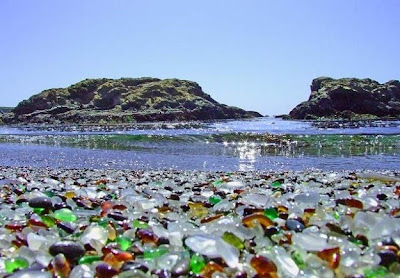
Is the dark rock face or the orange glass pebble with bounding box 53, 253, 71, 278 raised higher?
the dark rock face

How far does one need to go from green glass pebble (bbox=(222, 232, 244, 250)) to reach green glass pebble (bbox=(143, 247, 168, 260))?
32 cm

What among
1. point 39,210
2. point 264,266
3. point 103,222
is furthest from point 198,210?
point 264,266

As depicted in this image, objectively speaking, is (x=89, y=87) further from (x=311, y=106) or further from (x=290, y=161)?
(x=290, y=161)

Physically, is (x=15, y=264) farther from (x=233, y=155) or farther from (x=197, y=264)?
(x=233, y=155)

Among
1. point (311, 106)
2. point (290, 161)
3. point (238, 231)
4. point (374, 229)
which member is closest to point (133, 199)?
point (238, 231)

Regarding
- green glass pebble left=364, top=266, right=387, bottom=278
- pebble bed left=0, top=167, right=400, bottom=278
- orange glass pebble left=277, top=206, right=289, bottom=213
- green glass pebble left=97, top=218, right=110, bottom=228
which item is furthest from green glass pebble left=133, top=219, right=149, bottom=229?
green glass pebble left=364, top=266, right=387, bottom=278

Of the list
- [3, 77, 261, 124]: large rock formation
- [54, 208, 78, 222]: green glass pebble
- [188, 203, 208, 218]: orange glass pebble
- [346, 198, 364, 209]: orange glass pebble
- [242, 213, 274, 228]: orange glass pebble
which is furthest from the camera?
[3, 77, 261, 124]: large rock formation

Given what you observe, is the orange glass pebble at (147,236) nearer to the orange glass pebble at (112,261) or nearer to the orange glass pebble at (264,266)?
the orange glass pebble at (112,261)

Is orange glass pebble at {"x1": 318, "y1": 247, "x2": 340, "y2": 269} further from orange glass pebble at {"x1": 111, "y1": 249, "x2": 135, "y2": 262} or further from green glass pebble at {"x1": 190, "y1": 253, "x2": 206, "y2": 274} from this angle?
orange glass pebble at {"x1": 111, "y1": 249, "x2": 135, "y2": 262}

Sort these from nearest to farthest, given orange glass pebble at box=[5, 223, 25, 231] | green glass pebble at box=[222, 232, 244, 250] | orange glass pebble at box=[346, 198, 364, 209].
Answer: green glass pebble at box=[222, 232, 244, 250] < orange glass pebble at box=[5, 223, 25, 231] < orange glass pebble at box=[346, 198, 364, 209]

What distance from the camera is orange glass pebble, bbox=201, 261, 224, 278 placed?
5.62 feet

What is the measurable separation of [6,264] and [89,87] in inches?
3493

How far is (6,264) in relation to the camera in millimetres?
1816

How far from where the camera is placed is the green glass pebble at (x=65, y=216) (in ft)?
9.00
